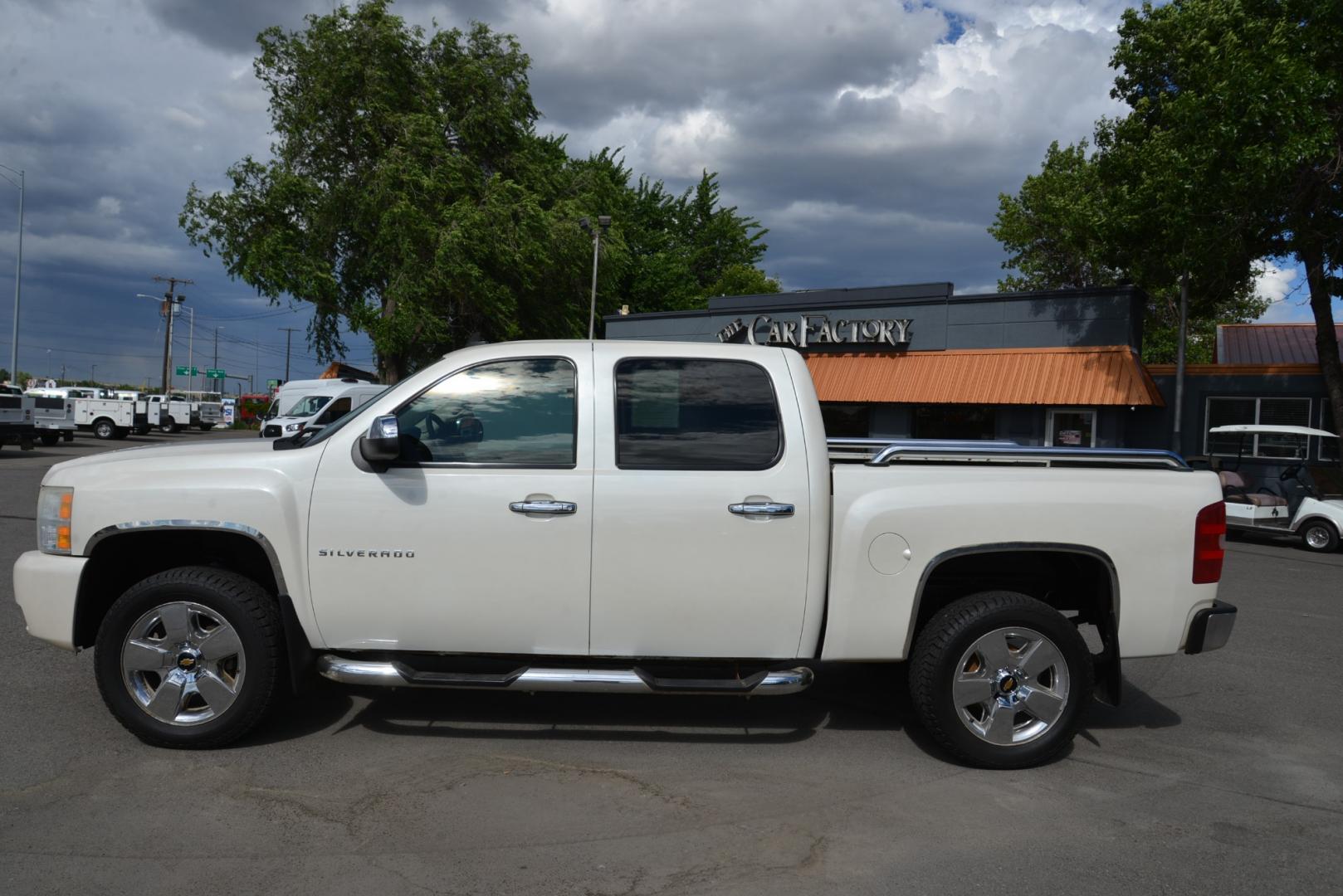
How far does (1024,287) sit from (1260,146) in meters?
29.1

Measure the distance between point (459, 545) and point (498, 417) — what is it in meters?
0.63

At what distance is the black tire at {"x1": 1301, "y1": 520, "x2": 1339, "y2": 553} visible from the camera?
1573 centimetres

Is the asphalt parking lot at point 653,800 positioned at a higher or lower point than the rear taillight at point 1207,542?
lower

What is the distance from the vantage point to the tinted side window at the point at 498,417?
4.53 meters

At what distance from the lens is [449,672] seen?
4570 mm

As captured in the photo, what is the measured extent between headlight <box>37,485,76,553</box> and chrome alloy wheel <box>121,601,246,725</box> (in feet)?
1.79

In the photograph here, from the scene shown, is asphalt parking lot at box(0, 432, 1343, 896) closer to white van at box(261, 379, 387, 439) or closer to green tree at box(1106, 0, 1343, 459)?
green tree at box(1106, 0, 1343, 459)

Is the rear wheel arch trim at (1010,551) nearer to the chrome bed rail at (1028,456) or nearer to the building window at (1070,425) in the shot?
the chrome bed rail at (1028,456)

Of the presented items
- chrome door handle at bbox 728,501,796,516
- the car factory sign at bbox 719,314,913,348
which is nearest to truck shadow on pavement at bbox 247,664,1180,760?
chrome door handle at bbox 728,501,796,516

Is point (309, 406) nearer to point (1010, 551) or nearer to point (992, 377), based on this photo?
point (992, 377)

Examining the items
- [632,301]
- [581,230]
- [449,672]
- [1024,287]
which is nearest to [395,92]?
[581,230]

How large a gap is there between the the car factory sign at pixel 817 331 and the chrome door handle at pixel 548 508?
21.2m

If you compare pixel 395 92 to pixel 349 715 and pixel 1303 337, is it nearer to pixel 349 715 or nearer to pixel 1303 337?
pixel 1303 337

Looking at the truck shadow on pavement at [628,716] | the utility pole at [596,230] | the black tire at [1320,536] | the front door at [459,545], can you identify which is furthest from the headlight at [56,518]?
the utility pole at [596,230]
